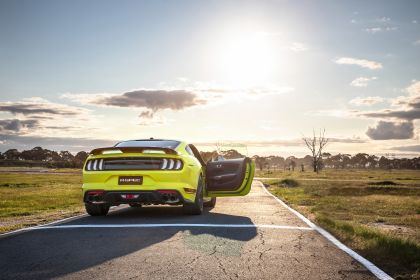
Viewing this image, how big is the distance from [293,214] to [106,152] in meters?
4.43

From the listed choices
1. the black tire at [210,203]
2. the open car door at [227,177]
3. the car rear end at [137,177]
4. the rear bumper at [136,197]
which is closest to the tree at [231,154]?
the open car door at [227,177]

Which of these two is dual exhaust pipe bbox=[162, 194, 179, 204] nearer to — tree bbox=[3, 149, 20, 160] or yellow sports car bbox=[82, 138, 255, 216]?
yellow sports car bbox=[82, 138, 255, 216]

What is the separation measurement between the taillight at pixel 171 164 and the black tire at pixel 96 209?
1645mm

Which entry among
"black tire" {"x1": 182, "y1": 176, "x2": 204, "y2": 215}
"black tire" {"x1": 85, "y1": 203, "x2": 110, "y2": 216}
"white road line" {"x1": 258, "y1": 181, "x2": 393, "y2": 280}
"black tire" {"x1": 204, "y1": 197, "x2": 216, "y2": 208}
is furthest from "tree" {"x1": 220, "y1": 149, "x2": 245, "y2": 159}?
"white road line" {"x1": 258, "y1": 181, "x2": 393, "y2": 280}

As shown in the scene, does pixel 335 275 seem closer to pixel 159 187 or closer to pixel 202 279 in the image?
pixel 202 279

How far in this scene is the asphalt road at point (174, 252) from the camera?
455cm

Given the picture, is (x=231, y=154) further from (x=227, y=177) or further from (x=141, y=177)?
(x=141, y=177)

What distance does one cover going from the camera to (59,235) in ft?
22.7

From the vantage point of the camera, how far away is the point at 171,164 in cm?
912

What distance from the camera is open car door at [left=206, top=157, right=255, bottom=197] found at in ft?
35.7

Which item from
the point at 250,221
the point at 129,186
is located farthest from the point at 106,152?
the point at 250,221

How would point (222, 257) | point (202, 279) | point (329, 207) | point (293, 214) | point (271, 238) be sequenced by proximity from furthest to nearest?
point (329, 207), point (293, 214), point (271, 238), point (222, 257), point (202, 279)

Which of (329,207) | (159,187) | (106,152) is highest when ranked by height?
(106,152)

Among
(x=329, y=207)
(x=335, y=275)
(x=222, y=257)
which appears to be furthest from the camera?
(x=329, y=207)
